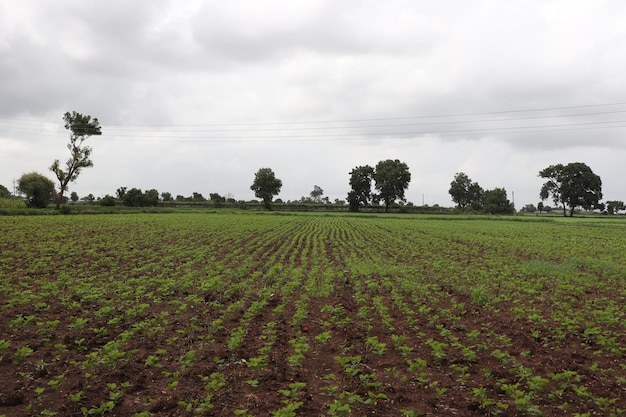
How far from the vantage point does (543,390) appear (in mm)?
5633

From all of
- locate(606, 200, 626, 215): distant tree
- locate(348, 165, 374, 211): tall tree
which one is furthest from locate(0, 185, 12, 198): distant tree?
locate(606, 200, 626, 215): distant tree

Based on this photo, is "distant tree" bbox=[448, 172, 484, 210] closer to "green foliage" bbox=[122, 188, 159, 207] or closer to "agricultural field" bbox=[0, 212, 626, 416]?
"green foliage" bbox=[122, 188, 159, 207]

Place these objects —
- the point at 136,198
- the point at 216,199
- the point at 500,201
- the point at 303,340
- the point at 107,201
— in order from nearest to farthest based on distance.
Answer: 1. the point at 303,340
2. the point at 107,201
3. the point at 136,198
4. the point at 216,199
5. the point at 500,201

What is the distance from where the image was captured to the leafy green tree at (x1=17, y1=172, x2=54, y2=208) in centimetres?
5859

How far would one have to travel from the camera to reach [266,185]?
10569 cm

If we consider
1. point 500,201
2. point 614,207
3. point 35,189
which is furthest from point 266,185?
point 614,207

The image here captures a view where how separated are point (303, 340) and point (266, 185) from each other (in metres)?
99.4

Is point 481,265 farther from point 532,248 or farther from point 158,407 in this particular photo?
point 158,407

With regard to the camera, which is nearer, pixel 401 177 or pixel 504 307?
pixel 504 307

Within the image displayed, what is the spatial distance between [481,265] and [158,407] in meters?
15.5

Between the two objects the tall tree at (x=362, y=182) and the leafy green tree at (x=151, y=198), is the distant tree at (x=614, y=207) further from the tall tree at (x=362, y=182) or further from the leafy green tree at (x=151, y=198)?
the leafy green tree at (x=151, y=198)

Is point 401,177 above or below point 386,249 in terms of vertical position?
above

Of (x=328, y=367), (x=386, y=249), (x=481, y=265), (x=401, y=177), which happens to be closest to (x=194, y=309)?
(x=328, y=367)

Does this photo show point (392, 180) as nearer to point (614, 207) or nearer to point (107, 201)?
point (107, 201)
